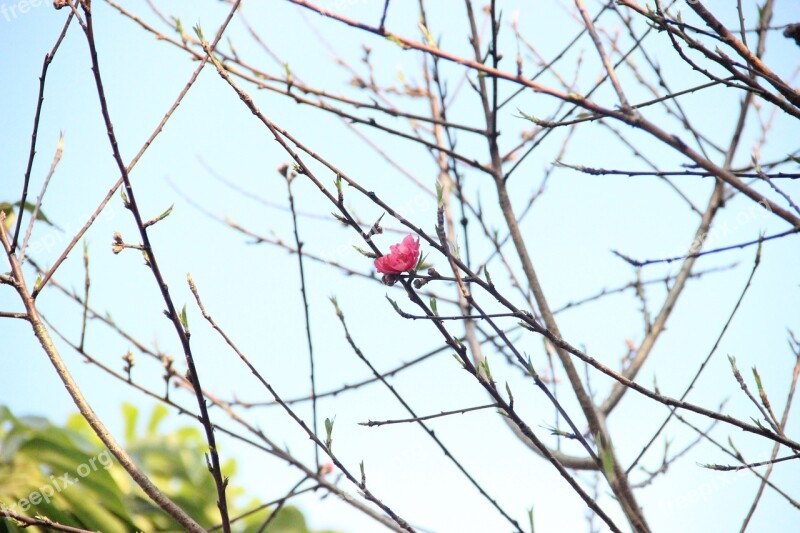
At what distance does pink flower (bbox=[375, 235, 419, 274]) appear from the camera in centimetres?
119

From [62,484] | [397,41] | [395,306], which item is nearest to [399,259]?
[395,306]

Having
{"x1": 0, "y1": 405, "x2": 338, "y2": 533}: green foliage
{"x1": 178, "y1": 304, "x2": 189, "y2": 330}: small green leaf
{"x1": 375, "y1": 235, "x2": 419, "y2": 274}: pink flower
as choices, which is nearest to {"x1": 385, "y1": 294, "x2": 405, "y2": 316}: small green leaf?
{"x1": 375, "y1": 235, "x2": 419, "y2": 274}: pink flower

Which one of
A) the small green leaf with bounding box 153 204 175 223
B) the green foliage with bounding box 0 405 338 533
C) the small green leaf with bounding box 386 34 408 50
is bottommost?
the green foliage with bounding box 0 405 338 533

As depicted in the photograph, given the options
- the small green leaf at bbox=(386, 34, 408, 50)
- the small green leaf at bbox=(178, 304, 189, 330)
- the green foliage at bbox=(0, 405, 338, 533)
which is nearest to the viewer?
the small green leaf at bbox=(386, 34, 408, 50)

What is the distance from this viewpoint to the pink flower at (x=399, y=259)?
1.19 metres

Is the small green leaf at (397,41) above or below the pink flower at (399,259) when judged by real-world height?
above

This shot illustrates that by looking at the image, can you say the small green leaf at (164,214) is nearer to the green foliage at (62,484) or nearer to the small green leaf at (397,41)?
the small green leaf at (397,41)

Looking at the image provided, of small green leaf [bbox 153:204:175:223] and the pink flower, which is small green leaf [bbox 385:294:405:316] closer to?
the pink flower

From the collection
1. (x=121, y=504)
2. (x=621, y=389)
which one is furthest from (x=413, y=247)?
(x=121, y=504)

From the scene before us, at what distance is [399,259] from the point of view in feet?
3.94

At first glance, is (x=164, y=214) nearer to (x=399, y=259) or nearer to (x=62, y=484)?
(x=399, y=259)

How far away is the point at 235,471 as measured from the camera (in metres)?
4.96

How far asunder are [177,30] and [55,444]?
54.1 inches

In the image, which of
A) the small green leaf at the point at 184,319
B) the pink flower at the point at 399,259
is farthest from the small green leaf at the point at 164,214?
the pink flower at the point at 399,259
